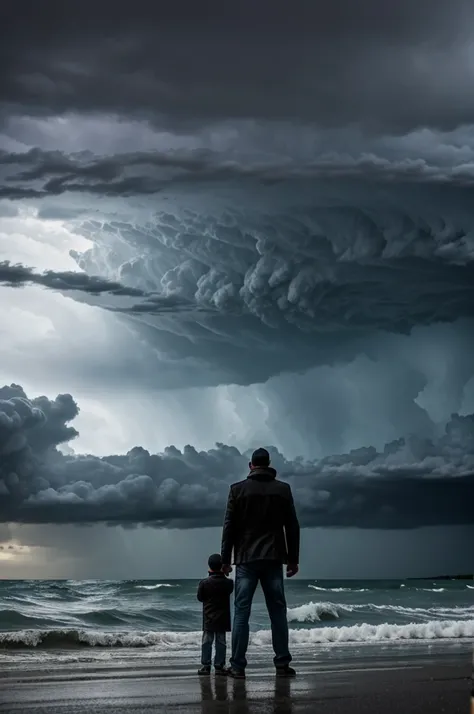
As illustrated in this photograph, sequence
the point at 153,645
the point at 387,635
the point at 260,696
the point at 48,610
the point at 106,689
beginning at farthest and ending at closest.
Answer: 1. the point at 48,610
2. the point at 387,635
3. the point at 153,645
4. the point at 106,689
5. the point at 260,696

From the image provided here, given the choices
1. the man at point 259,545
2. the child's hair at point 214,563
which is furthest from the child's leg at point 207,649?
the man at point 259,545

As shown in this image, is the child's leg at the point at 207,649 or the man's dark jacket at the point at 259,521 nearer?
the man's dark jacket at the point at 259,521

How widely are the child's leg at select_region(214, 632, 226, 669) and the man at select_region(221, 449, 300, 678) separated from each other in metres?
1.80

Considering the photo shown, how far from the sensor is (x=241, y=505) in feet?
Result: 28.1

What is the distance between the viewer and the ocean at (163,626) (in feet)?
69.3

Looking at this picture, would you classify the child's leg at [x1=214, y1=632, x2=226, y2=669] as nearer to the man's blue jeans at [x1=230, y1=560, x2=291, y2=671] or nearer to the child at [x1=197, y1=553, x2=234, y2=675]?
the child at [x1=197, y1=553, x2=234, y2=675]

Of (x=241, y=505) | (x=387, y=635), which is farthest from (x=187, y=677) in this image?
(x=387, y=635)

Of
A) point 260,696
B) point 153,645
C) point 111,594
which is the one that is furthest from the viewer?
point 111,594

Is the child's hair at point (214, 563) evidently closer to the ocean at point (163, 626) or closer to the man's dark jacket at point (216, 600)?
the man's dark jacket at point (216, 600)

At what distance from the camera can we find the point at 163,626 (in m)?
30.8

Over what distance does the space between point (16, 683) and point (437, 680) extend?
4.24m

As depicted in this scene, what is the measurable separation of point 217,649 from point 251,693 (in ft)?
11.2

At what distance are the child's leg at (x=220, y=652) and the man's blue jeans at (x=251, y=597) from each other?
185 cm

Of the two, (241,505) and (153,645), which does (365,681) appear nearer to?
(241,505)
